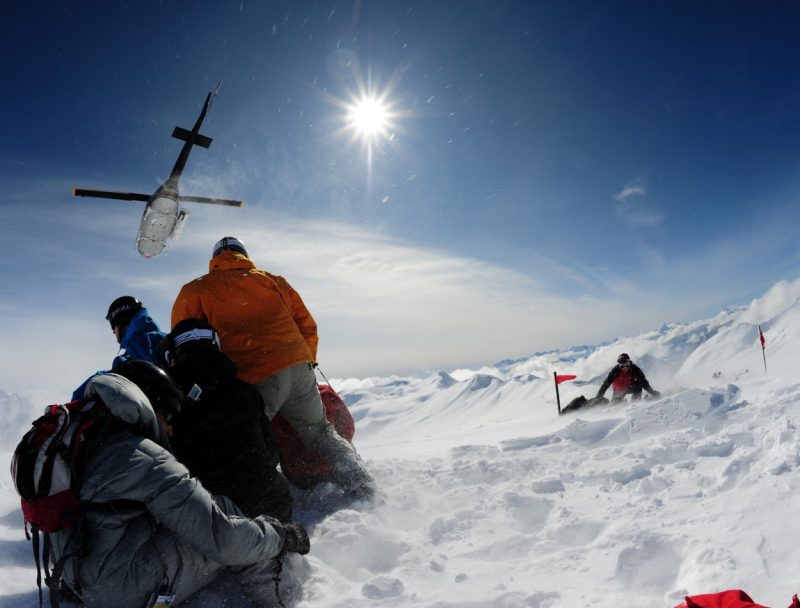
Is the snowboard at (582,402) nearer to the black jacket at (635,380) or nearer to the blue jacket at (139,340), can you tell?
the black jacket at (635,380)

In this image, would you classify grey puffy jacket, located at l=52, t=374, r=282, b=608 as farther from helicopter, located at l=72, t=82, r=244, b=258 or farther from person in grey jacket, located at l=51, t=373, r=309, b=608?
helicopter, located at l=72, t=82, r=244, b=258

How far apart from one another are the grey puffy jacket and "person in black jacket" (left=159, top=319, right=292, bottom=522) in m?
0.73

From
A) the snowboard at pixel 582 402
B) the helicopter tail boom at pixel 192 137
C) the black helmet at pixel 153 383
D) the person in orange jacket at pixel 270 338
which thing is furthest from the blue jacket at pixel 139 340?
the helicopter tail boom at pixel 192 137

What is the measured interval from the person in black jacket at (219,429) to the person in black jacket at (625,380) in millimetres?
9608

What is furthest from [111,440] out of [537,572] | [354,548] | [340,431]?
[340,431]

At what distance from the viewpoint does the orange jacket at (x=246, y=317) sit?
4.36m

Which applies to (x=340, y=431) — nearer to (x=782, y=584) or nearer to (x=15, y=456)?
(x=15, y=456)

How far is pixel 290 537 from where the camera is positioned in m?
2.87

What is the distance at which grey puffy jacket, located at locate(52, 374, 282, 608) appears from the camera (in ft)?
7.14

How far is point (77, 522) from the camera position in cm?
214

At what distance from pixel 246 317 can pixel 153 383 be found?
1811mm

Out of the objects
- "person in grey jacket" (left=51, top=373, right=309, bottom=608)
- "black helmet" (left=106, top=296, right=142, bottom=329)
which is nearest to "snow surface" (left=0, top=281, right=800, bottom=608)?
"person in grey jacket" (left=51, top=373, right=309, bottom=608)

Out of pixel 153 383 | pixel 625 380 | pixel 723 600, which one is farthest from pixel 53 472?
pixel 625 380

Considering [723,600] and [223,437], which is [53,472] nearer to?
[223,437]
